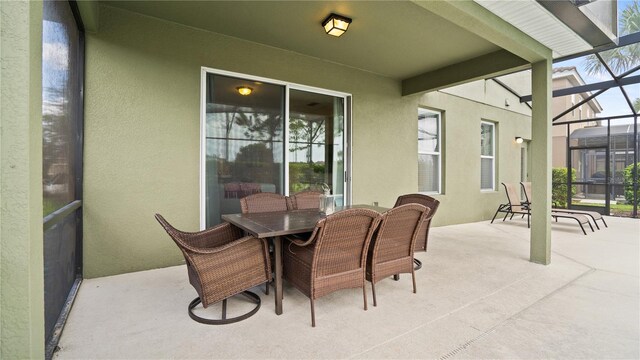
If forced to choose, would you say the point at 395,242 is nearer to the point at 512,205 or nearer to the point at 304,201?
the point at 304,201

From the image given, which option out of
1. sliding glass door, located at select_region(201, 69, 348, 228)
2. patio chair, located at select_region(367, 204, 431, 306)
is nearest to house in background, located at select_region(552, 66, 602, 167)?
sliding glass door, located at select_region(201, 69, 348, 228)

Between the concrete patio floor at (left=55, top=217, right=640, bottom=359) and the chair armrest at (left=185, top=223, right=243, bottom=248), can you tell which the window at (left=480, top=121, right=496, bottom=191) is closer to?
the concrete patio floor at (left=55, top=217, right=640, bottom=359)

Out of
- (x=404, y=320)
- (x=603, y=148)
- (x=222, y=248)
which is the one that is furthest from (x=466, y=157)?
(x=222, y=248)

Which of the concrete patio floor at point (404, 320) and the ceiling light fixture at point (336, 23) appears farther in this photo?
the ceiling light fixture at point (336, 23)

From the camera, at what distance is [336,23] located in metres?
3.28

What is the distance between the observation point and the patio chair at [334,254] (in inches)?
82.6

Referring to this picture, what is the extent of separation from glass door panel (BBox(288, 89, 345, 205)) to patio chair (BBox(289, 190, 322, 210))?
0.87m

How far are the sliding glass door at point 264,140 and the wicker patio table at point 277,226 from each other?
117 centimetres

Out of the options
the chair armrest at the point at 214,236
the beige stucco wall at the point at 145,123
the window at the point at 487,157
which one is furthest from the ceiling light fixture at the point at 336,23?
the window at the point at 487,157

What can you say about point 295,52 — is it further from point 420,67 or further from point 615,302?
point 615,302

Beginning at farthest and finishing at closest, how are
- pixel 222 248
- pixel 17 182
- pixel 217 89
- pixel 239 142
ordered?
pixel 239 142 → pixel 217 89 → pixel 222 248 → pixel 17 182

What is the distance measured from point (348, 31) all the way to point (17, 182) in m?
3.63

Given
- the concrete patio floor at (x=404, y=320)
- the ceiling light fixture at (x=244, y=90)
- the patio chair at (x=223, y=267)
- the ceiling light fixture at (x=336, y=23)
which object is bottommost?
the concrete patio floor at (x=404, y=320)

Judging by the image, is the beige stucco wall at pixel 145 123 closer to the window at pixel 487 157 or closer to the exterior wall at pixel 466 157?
the exterior wall at pixel 466 157
